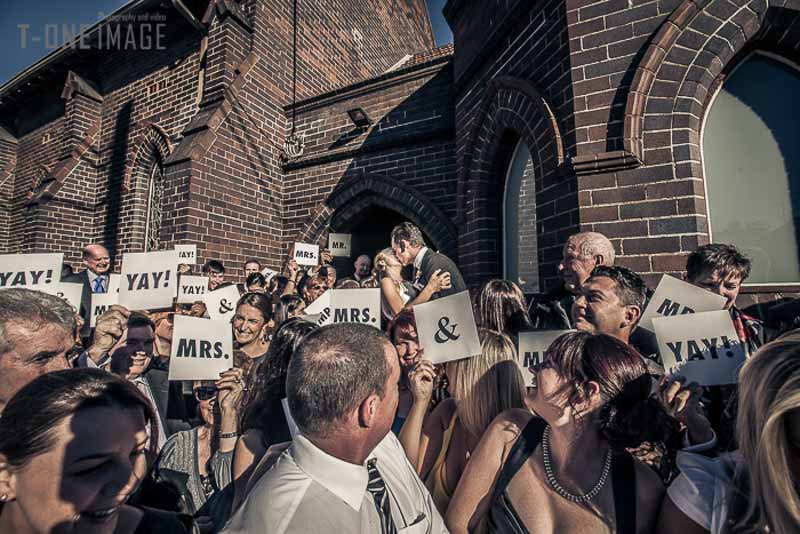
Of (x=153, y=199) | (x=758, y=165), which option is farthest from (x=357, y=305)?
(x=153, y=199)

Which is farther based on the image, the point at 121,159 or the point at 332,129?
the point at 121,159

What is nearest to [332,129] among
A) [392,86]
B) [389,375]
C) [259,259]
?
[392,86]

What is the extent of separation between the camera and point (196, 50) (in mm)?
7961

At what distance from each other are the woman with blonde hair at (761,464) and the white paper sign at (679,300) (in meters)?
1.12

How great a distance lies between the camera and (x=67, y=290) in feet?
10.4

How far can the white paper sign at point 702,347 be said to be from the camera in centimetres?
186

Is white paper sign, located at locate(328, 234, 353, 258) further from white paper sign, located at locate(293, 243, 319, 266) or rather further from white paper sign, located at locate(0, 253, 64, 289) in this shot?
white paper sign, located at locate(0, 253, 64, 289)

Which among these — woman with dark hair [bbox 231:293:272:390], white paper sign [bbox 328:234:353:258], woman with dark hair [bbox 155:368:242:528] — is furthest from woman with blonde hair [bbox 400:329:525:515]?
white paper sign [bbox 328:234:353:258]

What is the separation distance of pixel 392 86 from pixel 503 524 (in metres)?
7.32

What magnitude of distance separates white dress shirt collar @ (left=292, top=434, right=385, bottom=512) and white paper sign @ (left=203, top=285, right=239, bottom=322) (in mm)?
3205

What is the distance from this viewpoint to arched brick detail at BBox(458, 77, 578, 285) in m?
3.73

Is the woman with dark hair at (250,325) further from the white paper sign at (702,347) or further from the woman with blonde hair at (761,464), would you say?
the woman with blonde hair at (761,464)

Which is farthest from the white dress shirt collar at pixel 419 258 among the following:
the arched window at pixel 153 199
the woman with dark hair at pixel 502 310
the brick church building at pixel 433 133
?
the arched window at pixel 153 199

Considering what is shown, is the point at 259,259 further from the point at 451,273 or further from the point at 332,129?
the point at 451,273
